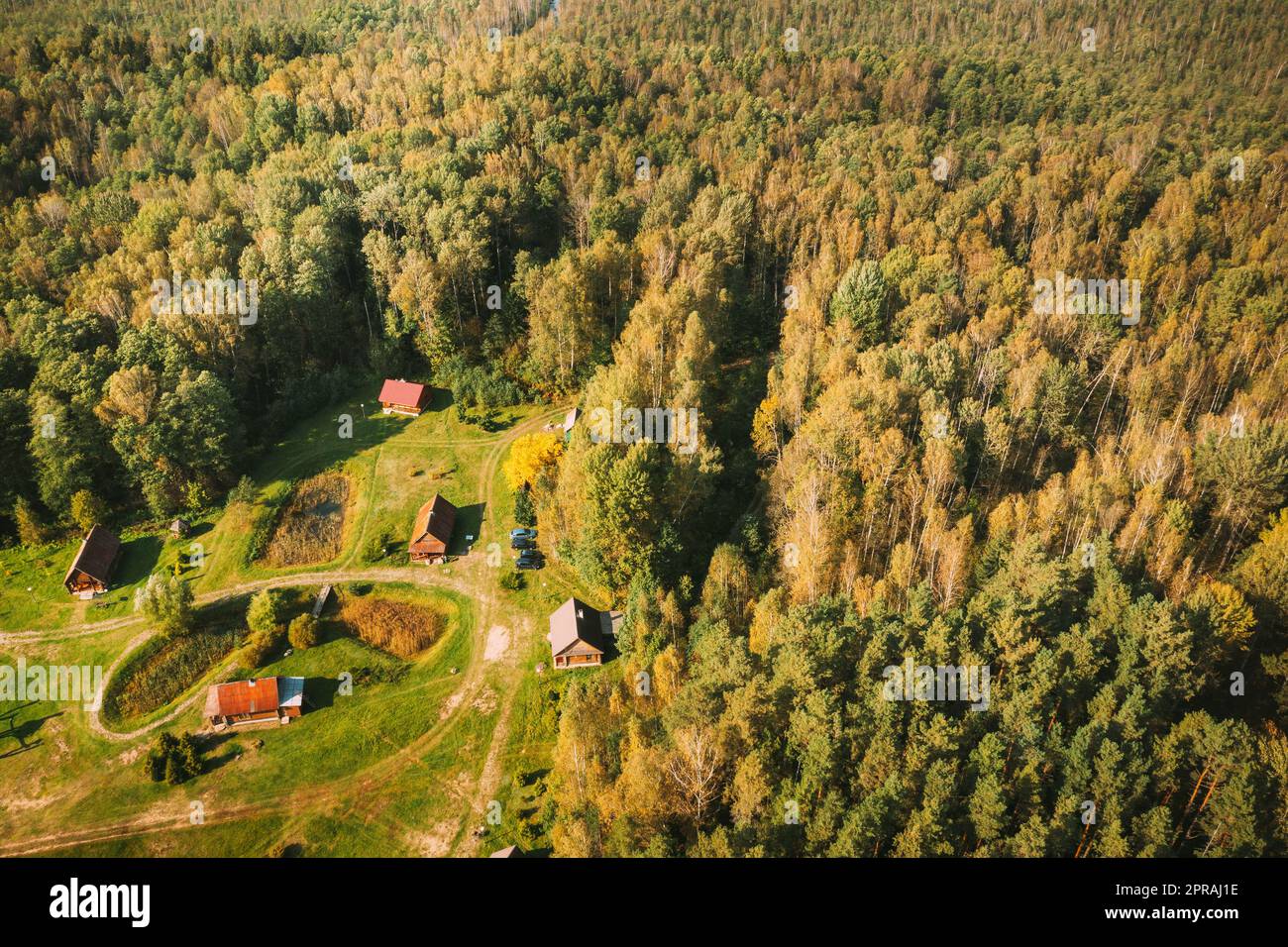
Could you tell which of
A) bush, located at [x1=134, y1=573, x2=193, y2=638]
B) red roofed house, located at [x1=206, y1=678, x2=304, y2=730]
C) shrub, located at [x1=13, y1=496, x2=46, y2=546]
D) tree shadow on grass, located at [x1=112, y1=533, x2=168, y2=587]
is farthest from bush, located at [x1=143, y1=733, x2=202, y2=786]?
shrub, located at [x1=13, y1=496, x2=46, y2=546]

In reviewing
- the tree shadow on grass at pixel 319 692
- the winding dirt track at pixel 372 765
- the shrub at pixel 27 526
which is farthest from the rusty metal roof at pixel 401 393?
the tree shadow on grass at pixel 319 692

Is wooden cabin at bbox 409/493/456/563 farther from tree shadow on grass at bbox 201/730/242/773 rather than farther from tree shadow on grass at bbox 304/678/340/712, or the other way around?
tree shadow on grass at bbox 201/730/242/773

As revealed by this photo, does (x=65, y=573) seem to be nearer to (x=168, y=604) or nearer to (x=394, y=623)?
(x=168, y=604)

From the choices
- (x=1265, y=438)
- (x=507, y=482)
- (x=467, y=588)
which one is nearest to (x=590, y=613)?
(x=467, y=588)

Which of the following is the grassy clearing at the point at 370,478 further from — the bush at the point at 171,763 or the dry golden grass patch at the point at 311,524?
the bush at the point at 171,763

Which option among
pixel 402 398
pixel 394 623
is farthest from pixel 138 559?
pixel 402 398
